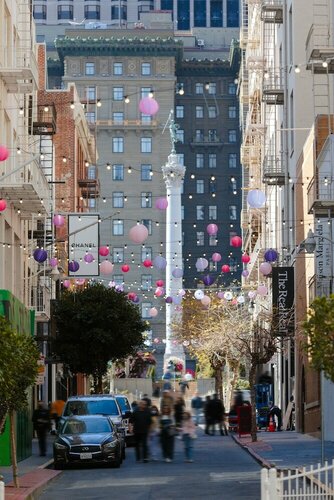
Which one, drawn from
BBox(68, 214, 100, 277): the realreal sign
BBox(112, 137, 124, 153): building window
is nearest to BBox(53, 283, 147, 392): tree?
BBox(68, 214, 100, 277): the realreal sign

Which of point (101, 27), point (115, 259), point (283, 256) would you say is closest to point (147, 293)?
point (115, 259)

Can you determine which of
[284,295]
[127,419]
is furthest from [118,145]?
[127,419]

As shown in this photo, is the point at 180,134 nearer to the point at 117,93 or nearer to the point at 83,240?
the point at 117,93

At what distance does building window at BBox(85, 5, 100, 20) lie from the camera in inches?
7082

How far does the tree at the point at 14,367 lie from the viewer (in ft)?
84.2

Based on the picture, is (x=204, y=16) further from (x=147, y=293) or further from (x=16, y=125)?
(x=16, y=125)

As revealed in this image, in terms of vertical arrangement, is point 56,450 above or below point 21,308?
below

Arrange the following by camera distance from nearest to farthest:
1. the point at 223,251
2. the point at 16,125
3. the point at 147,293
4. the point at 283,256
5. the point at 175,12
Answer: the point at 16,125, the point at 283,256, the point at 147,293, the point at 223,251, the point at 175,12

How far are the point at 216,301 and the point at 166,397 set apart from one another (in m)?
50.4

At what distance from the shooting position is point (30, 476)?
33406 mm

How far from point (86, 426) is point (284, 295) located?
1034 inches

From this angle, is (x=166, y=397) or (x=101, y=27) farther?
(x=101, y=27)

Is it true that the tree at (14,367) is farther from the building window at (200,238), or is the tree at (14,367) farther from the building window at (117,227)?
the building window at (200,238)

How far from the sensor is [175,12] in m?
184
